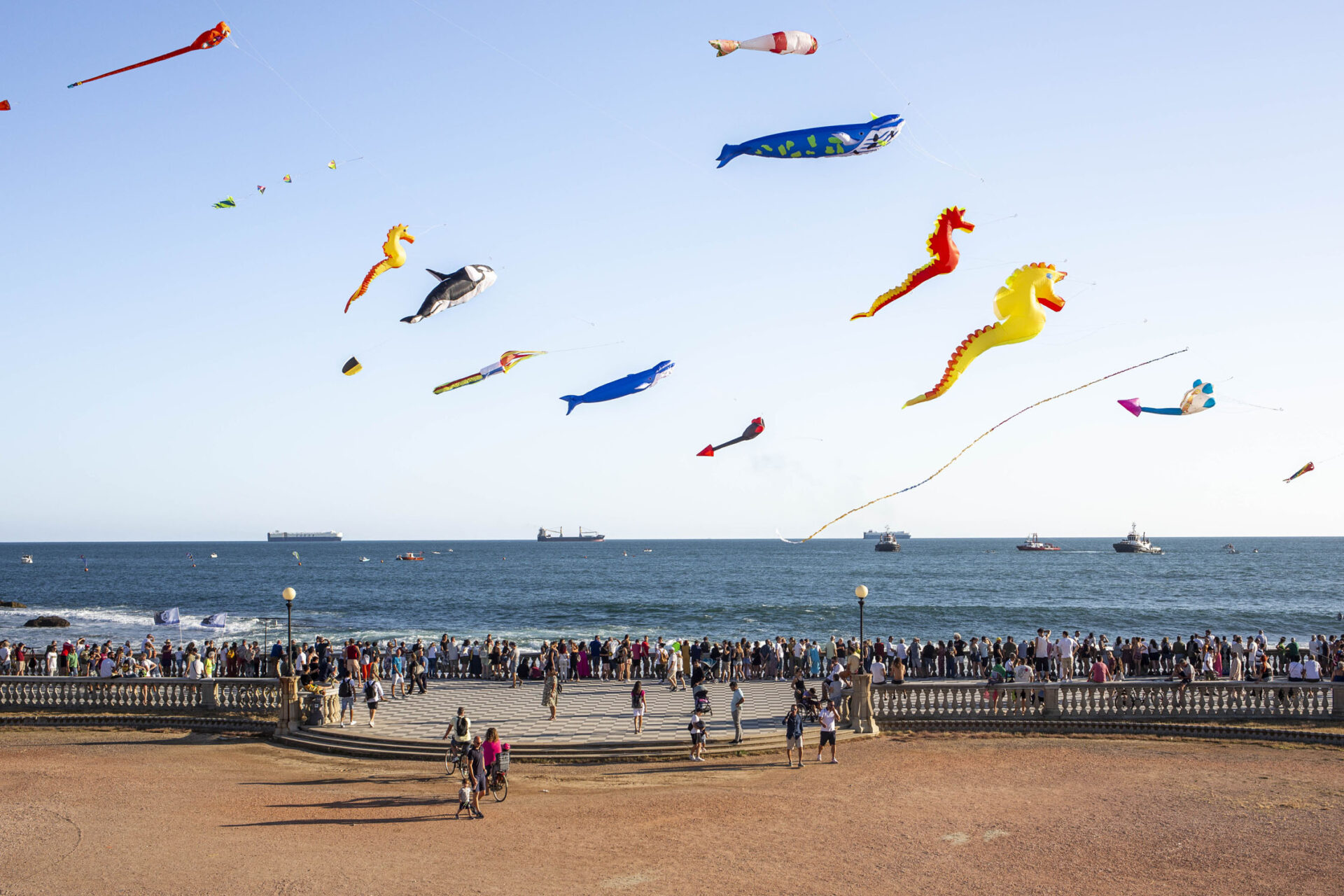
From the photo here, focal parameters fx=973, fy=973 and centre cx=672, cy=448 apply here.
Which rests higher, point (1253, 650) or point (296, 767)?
point (1253, 650)

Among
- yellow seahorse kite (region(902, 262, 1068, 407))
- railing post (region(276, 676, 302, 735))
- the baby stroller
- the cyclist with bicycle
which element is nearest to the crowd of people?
railing post (region(276, 676, 302, 735))

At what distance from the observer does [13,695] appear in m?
24.6

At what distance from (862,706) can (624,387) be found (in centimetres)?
896

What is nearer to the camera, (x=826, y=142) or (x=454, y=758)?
(x=826, y=142)

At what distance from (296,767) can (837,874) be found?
1162 centimetres

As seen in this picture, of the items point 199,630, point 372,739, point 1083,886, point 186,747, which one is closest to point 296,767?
point 372,739

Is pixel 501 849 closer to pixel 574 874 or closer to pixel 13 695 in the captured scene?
pixel 574 874

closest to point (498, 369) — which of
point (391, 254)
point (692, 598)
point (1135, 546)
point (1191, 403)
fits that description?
point (391, 254)

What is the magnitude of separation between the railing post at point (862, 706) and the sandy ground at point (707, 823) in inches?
34.7

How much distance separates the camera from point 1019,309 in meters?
15.6

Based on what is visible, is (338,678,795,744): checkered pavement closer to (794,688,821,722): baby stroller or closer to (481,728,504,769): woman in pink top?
(794,688,821,722): baby stroller

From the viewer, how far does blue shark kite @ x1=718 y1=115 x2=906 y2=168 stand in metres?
14.8

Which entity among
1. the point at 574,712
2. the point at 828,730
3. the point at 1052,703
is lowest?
the point at 574,712

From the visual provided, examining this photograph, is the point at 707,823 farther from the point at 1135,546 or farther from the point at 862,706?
the point at 1135,546
